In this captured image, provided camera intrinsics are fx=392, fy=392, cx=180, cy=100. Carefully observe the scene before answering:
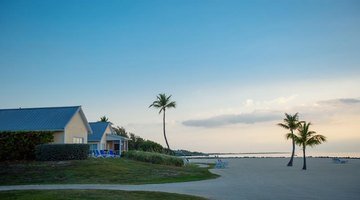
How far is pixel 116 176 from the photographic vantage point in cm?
2864

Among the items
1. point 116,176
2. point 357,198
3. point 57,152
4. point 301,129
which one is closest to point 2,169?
point 57,152

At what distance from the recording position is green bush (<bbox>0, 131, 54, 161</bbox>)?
112 feet

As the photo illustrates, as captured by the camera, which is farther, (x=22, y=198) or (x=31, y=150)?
(x=31, y=150)

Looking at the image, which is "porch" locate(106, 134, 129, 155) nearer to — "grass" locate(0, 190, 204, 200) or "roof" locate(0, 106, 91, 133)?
"roof" locate(0, 106, 91, 133)

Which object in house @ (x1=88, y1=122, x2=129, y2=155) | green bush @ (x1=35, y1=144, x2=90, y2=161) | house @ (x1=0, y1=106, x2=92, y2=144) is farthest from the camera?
house @ (x1=88, y1=122, x2=129, y2=155)

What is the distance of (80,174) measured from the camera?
28469 mm

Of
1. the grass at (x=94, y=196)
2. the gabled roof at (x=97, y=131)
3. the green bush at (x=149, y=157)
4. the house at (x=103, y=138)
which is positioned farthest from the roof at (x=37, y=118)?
the grass at (x=94, y=196)

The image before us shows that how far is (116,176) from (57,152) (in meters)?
8.40

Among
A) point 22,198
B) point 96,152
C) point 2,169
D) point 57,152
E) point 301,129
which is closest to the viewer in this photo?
point 22,198

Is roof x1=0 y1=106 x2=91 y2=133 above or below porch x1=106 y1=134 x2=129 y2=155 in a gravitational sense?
above

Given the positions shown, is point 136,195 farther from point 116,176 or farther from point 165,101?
point 165,101

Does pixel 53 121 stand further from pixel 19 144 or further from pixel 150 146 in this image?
pixel 150 146

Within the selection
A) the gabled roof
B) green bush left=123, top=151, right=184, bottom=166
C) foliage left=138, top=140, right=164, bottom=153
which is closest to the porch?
the gabled roof

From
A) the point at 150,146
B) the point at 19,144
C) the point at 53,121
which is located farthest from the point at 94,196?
the point at 150,146
